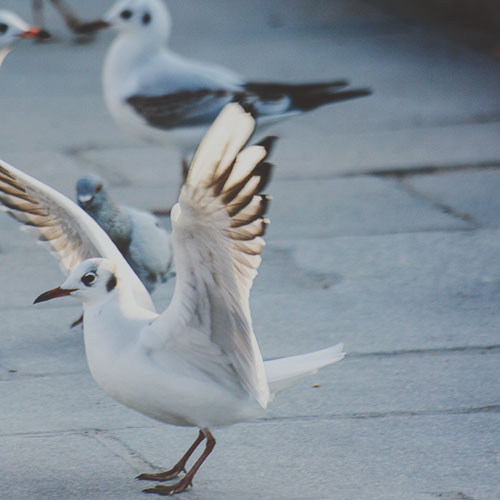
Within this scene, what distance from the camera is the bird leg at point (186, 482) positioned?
4152mm

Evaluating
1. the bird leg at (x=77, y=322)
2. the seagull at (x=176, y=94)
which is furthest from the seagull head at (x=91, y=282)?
the seagull at (x=176, y=94)

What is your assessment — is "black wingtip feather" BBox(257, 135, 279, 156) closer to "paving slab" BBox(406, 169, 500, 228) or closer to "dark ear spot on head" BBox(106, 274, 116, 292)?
"dark ear spot on head" BBox(106, 274, 116, 292)

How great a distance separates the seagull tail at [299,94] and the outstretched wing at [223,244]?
4.16m

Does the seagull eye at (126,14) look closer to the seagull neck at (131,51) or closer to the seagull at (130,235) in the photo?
the seagull neck at (131,51)

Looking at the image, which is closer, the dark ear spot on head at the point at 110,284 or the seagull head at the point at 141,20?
the dark ear spot on head at the point at 110,284

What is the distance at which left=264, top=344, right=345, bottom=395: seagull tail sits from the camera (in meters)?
4.24

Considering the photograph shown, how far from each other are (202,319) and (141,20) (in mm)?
4988

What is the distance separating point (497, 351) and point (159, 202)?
329 centimetres

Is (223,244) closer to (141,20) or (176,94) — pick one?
(176,94)

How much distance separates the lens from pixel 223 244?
3766 mm

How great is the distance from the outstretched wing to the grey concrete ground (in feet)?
1.87

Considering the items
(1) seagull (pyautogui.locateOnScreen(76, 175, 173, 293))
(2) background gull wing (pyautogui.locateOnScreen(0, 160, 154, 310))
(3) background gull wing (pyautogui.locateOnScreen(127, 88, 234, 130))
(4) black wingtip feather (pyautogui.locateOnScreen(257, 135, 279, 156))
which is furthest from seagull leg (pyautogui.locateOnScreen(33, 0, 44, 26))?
(4) black wingtip feather (pyautogui.locateOnScreen(257, 135, 279, 156))

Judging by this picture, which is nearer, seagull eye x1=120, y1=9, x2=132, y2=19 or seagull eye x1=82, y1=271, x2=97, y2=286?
seagull eye x1=82, y1=271, x2=97, y2=286

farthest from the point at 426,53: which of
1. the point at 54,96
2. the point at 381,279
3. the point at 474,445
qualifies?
the point at 474,445
